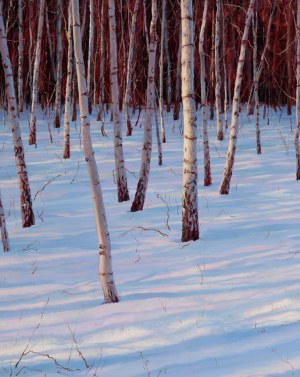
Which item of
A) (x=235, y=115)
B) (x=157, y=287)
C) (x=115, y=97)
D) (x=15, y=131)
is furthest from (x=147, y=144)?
(x=157, y=287)

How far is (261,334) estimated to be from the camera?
4.36 meters

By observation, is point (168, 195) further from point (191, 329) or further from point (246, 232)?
point (191, 329)

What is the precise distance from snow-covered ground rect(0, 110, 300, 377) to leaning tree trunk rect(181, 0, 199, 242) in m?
0.35

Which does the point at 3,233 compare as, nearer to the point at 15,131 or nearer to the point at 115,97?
the point at 15,131

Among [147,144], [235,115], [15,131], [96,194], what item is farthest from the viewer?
[235,115]

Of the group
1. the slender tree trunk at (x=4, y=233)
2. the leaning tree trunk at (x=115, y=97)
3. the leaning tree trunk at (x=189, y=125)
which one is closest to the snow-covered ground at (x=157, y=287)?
the slender tree trunk at (x=4, y=233)

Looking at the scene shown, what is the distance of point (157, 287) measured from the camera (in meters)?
5.44

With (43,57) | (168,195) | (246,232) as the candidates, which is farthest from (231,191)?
(43,57)

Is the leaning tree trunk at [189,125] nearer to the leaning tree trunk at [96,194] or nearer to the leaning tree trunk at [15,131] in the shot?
the leaning tree trunk at [96,194]

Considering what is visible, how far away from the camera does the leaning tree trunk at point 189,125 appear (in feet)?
21.5

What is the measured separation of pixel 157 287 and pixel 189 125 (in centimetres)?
206

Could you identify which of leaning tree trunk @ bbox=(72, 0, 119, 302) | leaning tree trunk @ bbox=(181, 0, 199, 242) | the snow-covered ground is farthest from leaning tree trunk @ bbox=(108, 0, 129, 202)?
leaning tree trunk @ bbox=(72, 0, 119, 302)

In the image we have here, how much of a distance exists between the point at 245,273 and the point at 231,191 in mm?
4374

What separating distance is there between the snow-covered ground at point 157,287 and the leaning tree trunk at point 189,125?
13.7 inches
